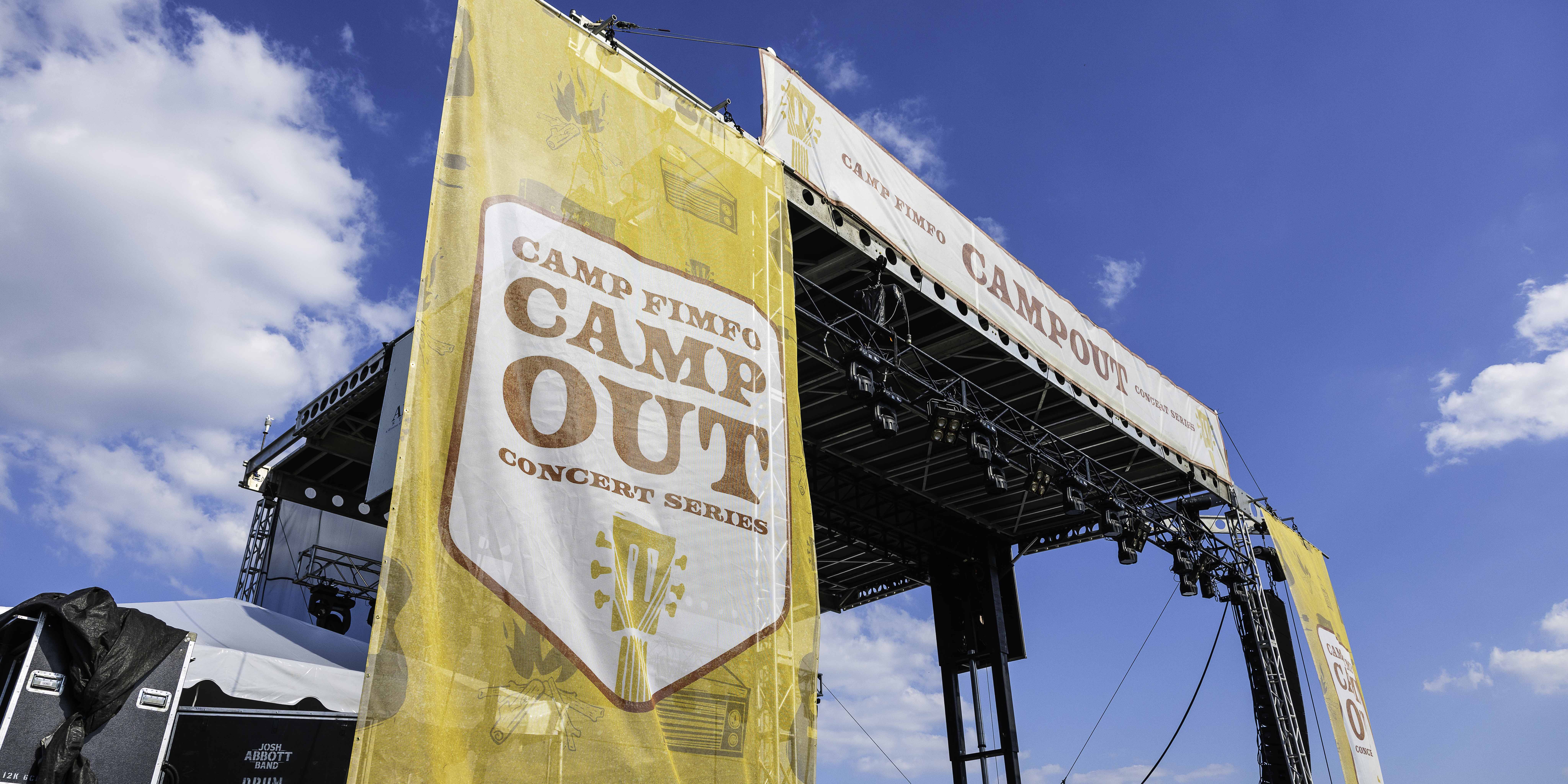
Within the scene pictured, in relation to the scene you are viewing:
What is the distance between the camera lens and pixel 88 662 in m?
4.05

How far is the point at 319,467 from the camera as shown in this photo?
13312 mm

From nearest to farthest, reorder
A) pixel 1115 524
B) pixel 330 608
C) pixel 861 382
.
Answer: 1. pixel 861 382
2. pixel 1115 524
3. pixel 330 608

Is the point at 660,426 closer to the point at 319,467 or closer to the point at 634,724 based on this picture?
the point at 634,724

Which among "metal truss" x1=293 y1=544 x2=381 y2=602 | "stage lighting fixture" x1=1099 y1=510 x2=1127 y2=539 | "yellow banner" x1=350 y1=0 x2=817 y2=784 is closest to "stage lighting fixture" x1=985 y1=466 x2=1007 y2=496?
"stage lighting fixture" x1=1099 y1=510 x2=1127 y2=539

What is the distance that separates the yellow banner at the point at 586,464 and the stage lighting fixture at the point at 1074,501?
244 inches

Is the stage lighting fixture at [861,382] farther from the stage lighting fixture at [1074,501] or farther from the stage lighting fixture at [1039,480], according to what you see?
the stage lighting fixture at [1074,501]

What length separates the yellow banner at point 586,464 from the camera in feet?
16.1

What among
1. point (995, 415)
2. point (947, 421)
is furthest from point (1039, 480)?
point (947, 421)

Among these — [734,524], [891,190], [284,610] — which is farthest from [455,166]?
[284,610]

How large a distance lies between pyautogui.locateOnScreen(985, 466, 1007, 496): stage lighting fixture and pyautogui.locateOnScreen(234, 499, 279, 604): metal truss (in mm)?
9899

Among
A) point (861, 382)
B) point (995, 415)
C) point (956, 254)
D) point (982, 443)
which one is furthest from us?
point (995, 415)

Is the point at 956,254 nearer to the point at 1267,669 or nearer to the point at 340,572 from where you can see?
the point at 1267,669

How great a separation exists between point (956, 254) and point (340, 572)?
10.4 metres

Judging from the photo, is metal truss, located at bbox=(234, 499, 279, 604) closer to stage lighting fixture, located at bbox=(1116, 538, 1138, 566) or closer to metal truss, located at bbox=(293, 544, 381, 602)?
metal truss, located at bbox=(293, 544, 381, 602)
